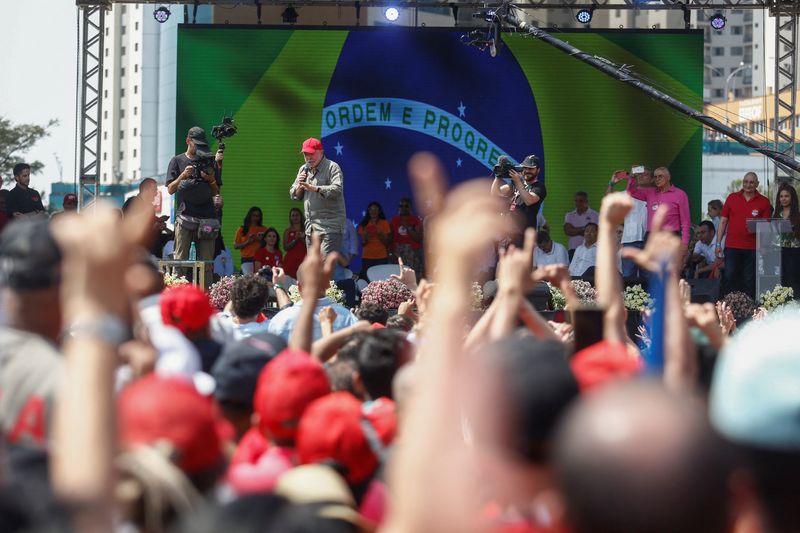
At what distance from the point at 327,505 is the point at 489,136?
1401cm

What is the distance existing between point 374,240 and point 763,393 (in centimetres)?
1337

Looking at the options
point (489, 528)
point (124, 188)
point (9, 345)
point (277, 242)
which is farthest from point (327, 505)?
point (124, 188)

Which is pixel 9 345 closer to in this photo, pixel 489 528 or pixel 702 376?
pixel 489 528

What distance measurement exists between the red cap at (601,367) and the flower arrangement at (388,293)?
661cm

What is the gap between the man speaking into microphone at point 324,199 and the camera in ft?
38.3

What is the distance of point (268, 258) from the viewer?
14.9 metres

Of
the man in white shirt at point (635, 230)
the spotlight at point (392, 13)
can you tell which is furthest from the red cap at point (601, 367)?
the spotlight at point (392, 13)

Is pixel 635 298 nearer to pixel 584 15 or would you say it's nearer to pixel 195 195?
pixel 195 195

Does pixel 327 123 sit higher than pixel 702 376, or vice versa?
pixel 327 123

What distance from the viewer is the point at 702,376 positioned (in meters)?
3.09

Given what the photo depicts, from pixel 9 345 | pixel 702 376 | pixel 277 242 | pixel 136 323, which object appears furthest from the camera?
pixel 277 242

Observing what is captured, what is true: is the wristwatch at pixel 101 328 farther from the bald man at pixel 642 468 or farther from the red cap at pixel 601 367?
the red cap at pixel 601 367

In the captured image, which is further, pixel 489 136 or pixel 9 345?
pixel 489 136

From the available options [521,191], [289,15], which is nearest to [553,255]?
[521,191]
